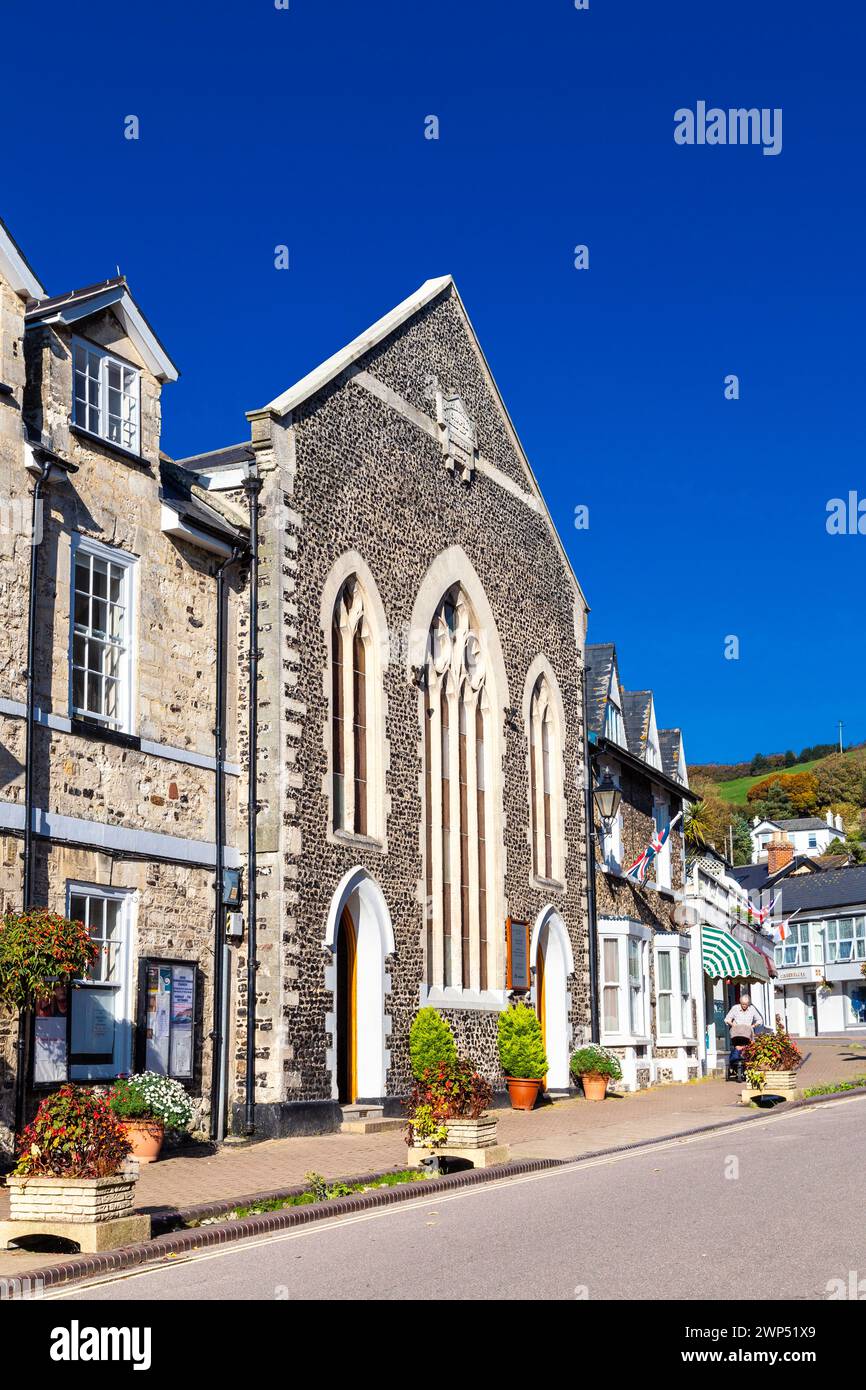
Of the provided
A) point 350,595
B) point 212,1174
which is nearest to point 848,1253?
point 212,1174

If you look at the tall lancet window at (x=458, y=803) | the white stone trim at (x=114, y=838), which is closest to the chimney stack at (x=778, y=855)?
the tall lancet window at (x=458, y=803)

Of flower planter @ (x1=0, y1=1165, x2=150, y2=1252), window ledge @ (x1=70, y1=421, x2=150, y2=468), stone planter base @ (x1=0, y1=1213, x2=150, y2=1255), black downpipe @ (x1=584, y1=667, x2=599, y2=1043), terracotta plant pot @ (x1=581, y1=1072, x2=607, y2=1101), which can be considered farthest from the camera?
black downpipe @ (x1=584, y1=667, x2=599, y2=1043)

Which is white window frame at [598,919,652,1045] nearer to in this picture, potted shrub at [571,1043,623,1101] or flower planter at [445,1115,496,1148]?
potted shrub at [571,1043,623,1101]

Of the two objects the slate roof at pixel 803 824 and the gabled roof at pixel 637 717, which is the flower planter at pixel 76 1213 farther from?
the slate roof at pixel 803 824

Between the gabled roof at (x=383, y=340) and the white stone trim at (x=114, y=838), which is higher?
the gabled roof at (x=383, y=340)

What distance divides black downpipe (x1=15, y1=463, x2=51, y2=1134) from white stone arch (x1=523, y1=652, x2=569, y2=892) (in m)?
13.2

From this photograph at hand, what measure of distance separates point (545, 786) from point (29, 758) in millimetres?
14720

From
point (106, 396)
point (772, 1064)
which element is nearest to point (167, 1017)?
point (106, 396)

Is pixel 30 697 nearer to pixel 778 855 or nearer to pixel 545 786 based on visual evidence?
pixel 545 786

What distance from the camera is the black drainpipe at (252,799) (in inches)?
740

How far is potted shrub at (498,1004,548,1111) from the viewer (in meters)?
24.8

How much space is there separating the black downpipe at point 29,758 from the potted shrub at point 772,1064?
525 inches

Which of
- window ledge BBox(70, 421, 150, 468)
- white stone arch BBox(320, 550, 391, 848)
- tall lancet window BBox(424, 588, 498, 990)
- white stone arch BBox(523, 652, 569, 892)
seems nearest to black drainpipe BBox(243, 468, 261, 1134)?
white stone arch BBox(320, 550, 391, 848)
